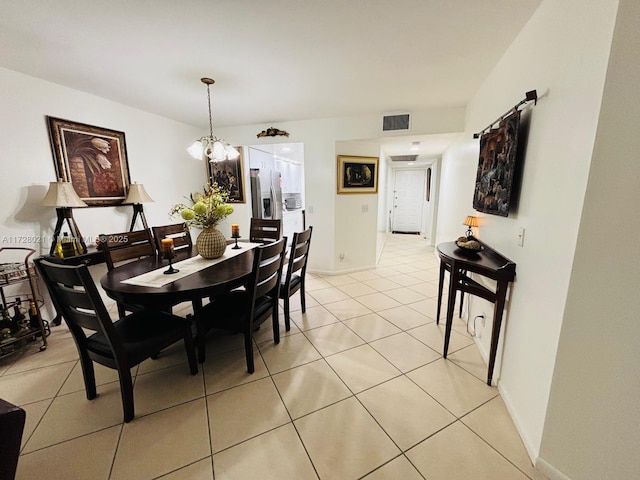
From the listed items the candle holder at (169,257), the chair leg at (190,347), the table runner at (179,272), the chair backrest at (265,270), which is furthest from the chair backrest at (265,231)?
the chair leg at (190,347)

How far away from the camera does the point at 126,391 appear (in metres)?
1.48

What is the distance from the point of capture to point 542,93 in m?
1.38

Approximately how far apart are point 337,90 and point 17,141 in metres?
3.05

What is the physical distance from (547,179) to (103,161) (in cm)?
410

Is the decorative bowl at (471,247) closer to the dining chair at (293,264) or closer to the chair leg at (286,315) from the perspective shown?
the dining chair at (293,264)

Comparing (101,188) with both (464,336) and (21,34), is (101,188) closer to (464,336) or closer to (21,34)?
(21,34)

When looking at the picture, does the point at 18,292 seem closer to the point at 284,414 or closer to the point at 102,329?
the point at 102,329

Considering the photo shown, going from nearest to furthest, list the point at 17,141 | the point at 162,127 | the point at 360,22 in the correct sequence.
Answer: the point at 360,22 → the point at 17,141 → the point at 162,127

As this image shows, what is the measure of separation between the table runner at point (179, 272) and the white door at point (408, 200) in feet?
21.1

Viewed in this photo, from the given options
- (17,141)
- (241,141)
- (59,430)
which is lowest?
(59,430)

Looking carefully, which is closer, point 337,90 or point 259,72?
point 259,72

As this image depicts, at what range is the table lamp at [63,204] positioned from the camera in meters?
2.31

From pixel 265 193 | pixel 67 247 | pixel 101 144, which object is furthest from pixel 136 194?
pixel 265 193

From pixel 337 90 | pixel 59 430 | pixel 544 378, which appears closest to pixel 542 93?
pixel 544 378
